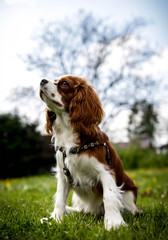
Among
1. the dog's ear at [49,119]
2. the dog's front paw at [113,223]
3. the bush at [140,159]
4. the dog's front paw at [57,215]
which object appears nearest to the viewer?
the dog's front paw at [113,223]

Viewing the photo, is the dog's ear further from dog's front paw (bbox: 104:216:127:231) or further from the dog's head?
dog's front paw (bbox: 104:216:127:231)

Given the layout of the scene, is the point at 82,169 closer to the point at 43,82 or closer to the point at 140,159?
the point at 43,82

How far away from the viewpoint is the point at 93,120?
242 cm

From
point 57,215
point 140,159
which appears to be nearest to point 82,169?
point 57,215

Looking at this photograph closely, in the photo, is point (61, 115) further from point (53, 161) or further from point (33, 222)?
point (53, 161)

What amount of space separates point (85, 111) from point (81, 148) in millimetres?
437

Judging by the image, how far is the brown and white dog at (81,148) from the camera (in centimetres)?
227

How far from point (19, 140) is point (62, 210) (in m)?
8.00

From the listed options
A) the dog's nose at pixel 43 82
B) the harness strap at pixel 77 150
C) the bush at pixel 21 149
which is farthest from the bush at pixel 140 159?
the dog's nose at pixel 43 82

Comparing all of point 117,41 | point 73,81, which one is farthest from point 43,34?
point 73,81

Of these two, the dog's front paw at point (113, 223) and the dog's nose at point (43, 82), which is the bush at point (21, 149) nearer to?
the dog's nose at point (43, 82)

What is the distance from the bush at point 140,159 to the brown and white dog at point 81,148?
923 centimetres

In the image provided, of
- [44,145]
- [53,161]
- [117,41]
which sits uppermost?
[117,41]

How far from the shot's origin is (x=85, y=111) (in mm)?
2430
